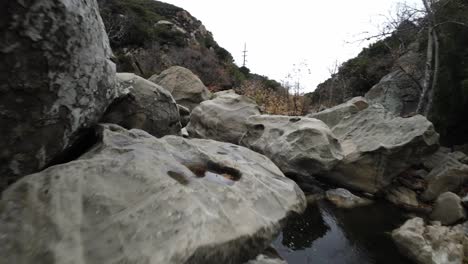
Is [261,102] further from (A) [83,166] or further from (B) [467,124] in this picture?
(A) [83,166]

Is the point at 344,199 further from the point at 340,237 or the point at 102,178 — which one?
the point at 102,178

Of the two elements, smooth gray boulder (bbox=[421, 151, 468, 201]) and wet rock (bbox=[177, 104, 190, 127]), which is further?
wet rock (bbox=[177, 104, 190, 127])

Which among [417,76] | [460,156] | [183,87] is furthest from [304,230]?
[417,76]

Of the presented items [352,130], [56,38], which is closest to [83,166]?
[56,38]

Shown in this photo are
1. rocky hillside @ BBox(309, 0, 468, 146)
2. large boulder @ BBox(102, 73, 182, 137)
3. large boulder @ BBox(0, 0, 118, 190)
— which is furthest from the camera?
rocky hillside @ BBox(309, 0, 468, 146)

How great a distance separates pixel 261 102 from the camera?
1152 centimetres

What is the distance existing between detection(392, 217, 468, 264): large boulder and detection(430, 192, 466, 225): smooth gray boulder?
0.58 m

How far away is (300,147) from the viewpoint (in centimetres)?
538

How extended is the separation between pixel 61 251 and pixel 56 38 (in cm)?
135

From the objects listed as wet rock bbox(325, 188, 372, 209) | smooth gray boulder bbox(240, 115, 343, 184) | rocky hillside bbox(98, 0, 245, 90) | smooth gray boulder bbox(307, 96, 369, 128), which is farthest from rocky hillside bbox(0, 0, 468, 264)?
rocky hillside bbox(98, 0, 245, 90)

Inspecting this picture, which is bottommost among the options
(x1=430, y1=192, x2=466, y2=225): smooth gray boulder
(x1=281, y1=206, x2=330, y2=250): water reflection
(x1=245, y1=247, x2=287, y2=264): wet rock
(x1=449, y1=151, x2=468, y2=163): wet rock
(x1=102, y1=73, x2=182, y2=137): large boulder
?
(x1=281, y1=206, x2=330, y2=250): water reflection

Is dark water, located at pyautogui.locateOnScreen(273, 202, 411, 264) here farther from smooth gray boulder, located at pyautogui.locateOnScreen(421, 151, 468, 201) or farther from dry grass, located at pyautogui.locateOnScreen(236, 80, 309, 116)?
dry grass, located at pyautogui.locateOnScreen(236, 80, 309, 116)

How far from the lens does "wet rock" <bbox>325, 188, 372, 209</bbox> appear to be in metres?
5.46

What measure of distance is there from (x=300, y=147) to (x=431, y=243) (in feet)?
7.59
